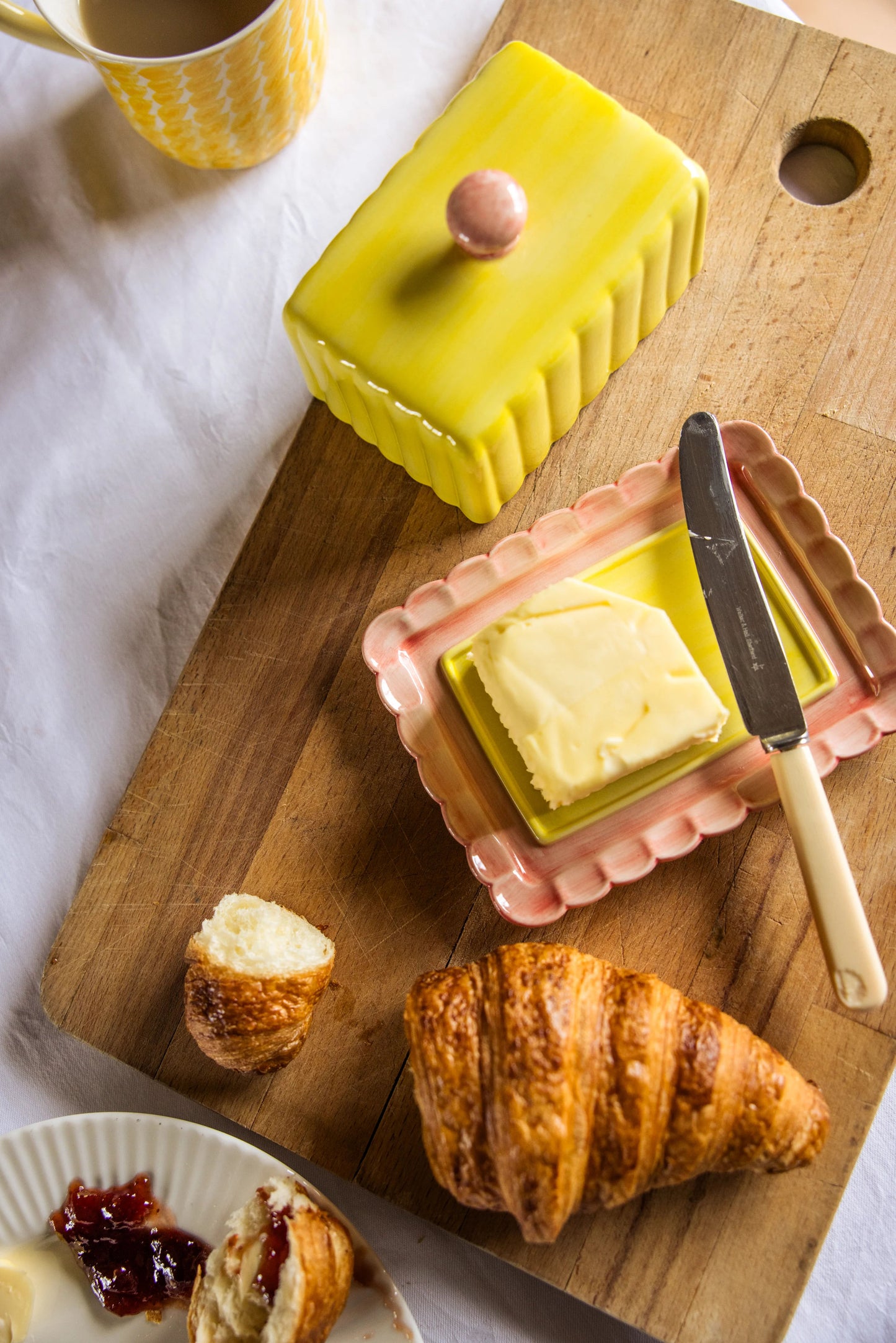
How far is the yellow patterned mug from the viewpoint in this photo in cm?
175

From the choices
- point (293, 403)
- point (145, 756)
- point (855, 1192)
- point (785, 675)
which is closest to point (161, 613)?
point (145, 756)

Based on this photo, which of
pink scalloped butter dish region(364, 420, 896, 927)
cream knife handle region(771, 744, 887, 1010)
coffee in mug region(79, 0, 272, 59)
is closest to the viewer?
cream knife handle region(771, 744, 887, 1010)

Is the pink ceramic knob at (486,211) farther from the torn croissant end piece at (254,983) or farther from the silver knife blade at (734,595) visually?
the torn croissant end piece at (254,983)

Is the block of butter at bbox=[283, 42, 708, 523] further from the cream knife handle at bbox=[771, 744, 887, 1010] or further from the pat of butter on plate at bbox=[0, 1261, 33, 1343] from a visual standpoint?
the pat of butter on plate at bbox=[0, 1261, 33, 1343]

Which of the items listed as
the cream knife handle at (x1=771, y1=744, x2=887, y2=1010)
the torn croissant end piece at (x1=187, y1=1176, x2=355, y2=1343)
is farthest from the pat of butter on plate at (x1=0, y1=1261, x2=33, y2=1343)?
the cream knife handle at (x1=771, y1=744, x2=887, y2=1010)

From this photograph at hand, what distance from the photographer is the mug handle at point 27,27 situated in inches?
71.2

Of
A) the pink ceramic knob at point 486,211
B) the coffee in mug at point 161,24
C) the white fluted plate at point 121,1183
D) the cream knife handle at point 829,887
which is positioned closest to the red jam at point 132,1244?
the white fluted plate at point 121,1183

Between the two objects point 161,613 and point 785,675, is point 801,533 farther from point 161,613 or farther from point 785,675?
point 161,613

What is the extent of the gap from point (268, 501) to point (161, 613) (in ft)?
1.41

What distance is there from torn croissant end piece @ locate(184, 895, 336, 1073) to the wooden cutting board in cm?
10

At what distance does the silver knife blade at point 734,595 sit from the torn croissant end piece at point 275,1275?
1142 millimetres

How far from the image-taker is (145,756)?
1981 mm

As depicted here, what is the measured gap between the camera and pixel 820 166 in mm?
2062

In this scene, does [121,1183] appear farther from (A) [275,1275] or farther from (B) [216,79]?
(B) [216,79]
